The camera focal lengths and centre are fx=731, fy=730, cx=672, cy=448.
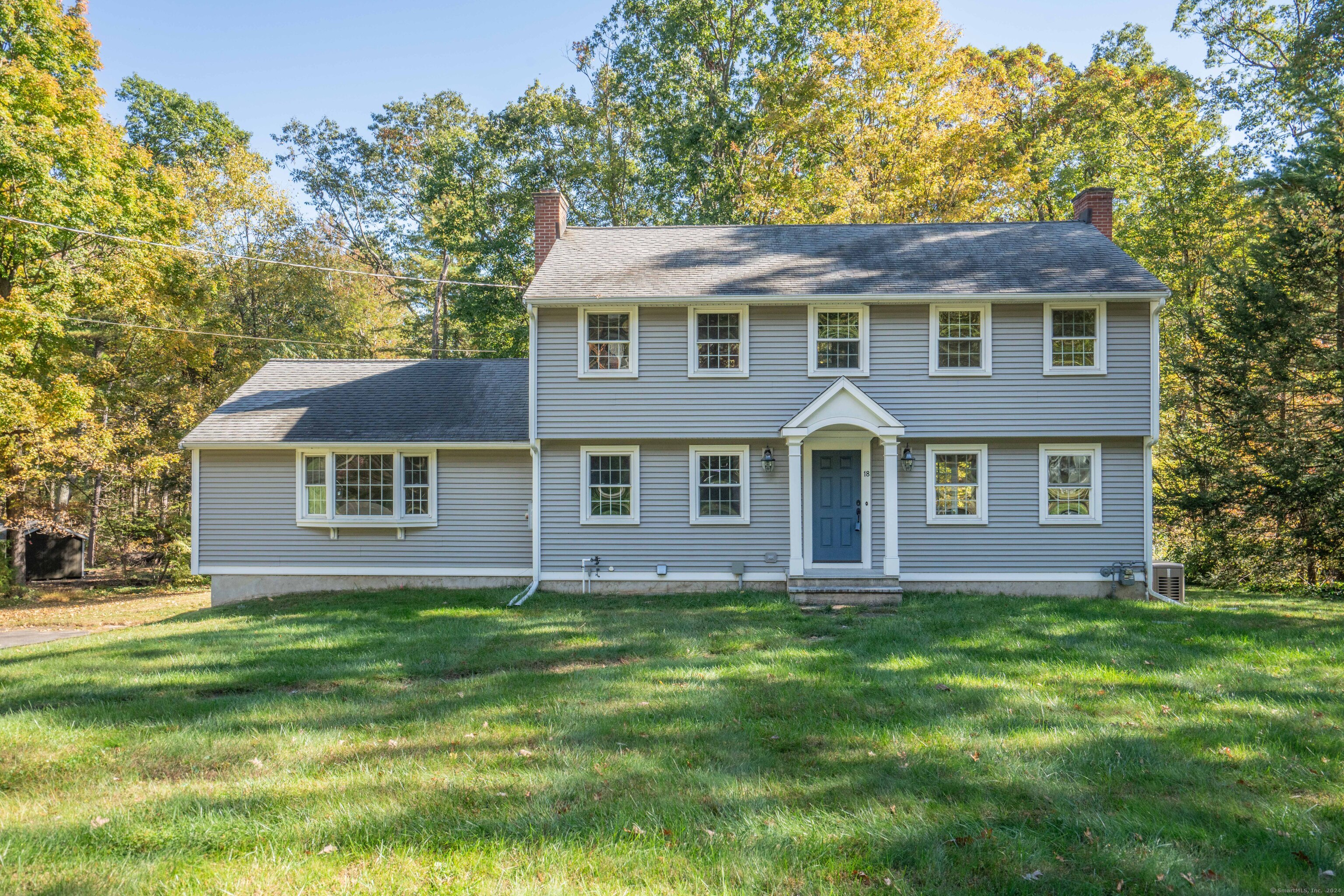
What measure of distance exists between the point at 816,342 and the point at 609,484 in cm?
479

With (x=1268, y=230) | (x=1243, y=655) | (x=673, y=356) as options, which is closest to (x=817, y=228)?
(x=673, y=356)

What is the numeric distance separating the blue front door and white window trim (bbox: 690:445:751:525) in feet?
4.04

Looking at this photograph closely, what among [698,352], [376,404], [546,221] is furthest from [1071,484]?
[376,404]

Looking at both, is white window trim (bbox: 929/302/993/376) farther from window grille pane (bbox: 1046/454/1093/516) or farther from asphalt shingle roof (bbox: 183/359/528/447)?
asphalt shingle roof (bbox: 183/359/528/447)

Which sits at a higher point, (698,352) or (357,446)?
(698,352)

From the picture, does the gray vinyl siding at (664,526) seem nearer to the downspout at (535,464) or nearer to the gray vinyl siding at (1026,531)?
the downspout at (535,464)

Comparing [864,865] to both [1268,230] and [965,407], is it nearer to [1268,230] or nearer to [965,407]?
[965,407]

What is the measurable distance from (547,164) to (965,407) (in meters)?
19.7

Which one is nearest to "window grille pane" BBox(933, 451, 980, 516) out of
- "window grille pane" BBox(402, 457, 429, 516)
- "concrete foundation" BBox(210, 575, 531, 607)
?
"concrete foundation" BBox(210, 575, 531, 607)

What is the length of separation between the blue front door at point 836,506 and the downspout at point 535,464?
Result: 522 cm

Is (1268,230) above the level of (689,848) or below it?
above

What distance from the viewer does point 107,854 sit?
3.77 meters

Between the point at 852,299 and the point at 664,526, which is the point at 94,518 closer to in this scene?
the point at 664,526

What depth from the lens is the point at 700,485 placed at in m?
14.0
